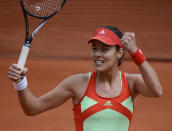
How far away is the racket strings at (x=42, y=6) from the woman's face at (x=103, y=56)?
0.60 meters

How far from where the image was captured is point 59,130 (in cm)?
553

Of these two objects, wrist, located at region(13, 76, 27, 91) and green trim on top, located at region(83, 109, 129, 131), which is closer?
wrist, located at region(13, 76, 27, 91)

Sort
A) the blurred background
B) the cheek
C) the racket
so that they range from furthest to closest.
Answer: the blurred background, the racket, the cheek

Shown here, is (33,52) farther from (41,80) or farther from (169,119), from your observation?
(169,119)

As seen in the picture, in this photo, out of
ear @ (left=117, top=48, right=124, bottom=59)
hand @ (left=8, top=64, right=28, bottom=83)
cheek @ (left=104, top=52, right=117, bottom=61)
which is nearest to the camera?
hand @ (left=8, top=64, right=28, bottom=83)

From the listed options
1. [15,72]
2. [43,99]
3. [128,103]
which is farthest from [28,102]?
[128,103]

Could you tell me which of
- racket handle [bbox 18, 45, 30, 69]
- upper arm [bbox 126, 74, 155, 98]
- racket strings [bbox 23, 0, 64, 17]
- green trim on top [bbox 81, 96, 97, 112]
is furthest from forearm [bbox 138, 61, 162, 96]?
racket strings [bbox 23, 0, 64, 17]

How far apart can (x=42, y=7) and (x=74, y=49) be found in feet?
21.6

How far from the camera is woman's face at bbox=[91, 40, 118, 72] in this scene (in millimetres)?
2877

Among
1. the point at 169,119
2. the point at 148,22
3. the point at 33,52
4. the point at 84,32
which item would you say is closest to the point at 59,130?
the point at 169,119

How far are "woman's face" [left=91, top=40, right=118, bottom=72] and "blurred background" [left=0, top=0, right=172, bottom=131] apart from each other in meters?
2.91

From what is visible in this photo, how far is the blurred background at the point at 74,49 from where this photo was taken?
5953 millimetres

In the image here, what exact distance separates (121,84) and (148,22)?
27.1 ft

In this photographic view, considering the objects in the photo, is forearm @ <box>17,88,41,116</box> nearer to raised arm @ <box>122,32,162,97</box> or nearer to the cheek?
the cheek
